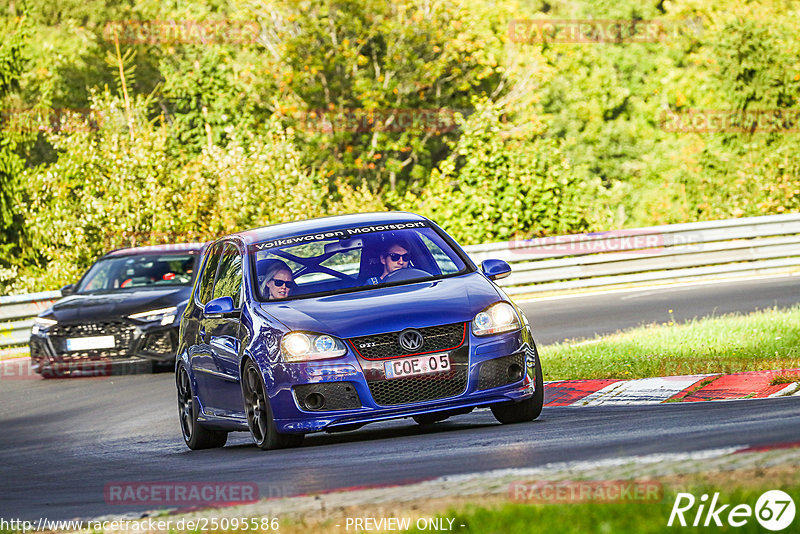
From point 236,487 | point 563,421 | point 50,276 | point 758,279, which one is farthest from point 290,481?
point 50,276

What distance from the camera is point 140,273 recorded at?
18.5 meters

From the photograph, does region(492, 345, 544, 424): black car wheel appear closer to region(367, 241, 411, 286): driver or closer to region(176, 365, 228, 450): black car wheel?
region(367, 241, 411, 286): driver

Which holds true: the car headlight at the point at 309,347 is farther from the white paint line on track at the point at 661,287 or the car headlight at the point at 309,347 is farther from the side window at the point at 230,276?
the white paint line on track at the point at 661,287

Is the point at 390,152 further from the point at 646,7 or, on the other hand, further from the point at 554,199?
the point at 646,7

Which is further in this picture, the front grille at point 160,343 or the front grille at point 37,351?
the front grille at point 37,351

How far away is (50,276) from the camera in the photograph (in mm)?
27016

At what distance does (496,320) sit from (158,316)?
8689 millimetres

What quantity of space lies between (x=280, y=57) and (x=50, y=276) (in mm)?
16399
